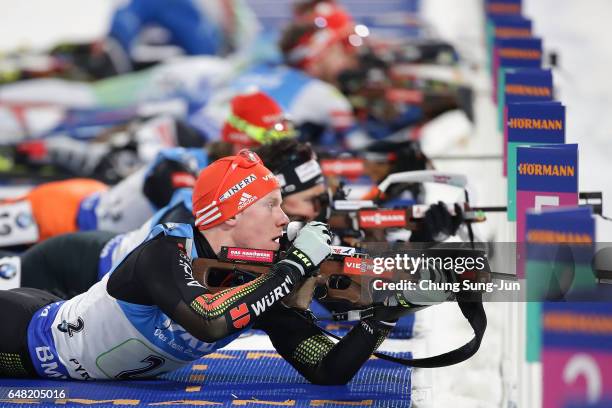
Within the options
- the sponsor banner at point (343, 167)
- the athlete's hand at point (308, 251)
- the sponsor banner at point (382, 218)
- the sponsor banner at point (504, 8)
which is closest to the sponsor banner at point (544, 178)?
the athlete's hand at point (308, 251)

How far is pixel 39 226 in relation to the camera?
6527mm

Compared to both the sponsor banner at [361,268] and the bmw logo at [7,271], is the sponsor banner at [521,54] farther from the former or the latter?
the sponsor banner at [361,268]

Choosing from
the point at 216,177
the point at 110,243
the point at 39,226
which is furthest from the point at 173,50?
the point at 216,177

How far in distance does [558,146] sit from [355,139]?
19.9 feet

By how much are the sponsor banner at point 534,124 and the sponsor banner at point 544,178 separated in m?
0.51

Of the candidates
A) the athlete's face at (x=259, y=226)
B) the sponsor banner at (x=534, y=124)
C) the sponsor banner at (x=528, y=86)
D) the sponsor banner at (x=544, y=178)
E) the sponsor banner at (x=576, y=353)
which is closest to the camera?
the sponsor banner at (x=576, y=353)

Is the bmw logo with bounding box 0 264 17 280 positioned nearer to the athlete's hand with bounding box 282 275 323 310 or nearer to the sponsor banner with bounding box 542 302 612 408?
the athlete's hand with bounding box 282 275 323 310

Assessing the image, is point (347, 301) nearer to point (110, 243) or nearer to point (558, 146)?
point (558, 146)

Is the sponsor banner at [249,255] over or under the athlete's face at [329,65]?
over

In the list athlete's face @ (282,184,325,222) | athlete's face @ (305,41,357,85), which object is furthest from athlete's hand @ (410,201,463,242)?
athlete's face @ (305,41,357,85)

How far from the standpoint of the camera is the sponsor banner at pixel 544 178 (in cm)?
416

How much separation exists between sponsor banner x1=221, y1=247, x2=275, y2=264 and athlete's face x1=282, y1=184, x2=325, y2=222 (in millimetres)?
1155

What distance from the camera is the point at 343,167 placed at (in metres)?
6.99

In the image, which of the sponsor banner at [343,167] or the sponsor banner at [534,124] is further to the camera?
the sponsor banner at [343,167]
